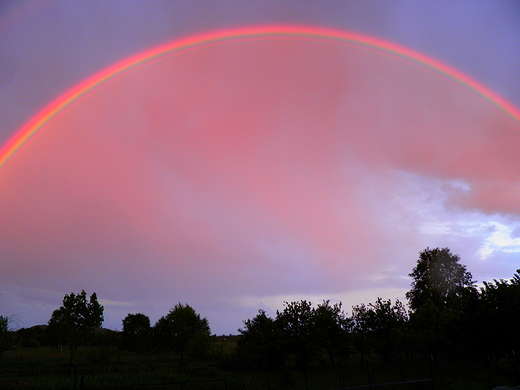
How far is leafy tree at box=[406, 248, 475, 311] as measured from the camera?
5597 centimetres

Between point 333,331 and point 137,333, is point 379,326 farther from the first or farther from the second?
point 137,333

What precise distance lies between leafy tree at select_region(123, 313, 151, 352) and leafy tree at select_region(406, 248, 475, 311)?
54.3 meters

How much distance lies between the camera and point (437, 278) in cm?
5681

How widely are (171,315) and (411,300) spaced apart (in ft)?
119

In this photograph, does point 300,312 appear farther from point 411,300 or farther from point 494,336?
point 411,300

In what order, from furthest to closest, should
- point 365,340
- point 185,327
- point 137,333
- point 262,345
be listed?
1. point 137,333
2. point 185,327
3. point 365,340
4. point 262,345

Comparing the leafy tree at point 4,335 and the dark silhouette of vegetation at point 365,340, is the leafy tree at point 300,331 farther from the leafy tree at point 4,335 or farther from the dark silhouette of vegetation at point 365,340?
the leafy tree at point 4,335

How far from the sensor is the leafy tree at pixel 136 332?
80000 millimetres

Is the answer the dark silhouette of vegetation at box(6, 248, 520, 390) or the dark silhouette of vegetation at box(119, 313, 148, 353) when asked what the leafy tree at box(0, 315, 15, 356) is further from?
the dark silhouette of vegetation at box(119, 313, 148, 353)

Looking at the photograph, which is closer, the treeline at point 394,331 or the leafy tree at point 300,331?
the treeline at point 394,331

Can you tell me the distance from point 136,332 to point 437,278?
2468 inches

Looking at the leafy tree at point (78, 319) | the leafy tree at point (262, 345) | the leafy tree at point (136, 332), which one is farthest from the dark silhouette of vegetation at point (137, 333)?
the leafy tree at point (262, 345)

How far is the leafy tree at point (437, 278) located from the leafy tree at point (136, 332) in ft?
178

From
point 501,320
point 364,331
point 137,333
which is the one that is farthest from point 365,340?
point 137,333
